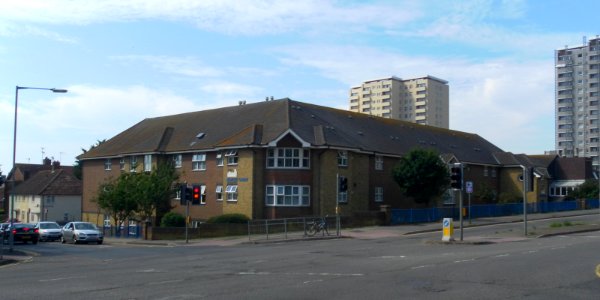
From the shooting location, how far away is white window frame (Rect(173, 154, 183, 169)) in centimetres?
5456

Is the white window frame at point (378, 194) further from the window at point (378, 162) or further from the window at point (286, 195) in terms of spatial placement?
the window at point (286, 195)

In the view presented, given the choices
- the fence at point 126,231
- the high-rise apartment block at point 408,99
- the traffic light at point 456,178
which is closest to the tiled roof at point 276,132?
the fence at point 126,231

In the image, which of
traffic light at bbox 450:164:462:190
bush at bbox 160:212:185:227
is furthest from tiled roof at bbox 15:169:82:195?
traffic light at bbox 450:164:462:190

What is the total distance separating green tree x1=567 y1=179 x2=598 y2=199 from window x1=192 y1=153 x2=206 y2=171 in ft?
148

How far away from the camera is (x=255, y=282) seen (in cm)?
1583

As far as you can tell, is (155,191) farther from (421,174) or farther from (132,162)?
(421,174)

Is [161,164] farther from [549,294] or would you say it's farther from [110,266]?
[549,294]

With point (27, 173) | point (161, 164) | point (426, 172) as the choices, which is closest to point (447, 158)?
point (426, 172)

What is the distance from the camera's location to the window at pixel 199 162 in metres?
52.0

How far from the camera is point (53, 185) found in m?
81.4

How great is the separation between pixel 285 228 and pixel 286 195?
7.96m

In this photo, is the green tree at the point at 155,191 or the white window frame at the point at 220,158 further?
the white window frame at the point at 220,158

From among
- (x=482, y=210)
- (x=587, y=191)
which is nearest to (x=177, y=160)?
(x=482, y=210)

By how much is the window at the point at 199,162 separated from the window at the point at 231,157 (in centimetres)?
414
